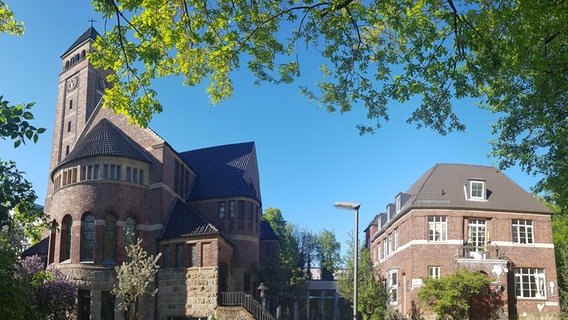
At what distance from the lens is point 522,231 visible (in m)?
38.7

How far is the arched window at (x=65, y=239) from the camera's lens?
111 ft

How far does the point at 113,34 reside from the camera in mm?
9562

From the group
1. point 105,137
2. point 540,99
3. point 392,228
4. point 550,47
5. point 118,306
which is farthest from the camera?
point 392,228

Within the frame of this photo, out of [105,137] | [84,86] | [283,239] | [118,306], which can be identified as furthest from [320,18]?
[283,239]

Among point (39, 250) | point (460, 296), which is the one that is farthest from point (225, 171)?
point (460, 296)

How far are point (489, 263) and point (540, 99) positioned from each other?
2147 centimetres

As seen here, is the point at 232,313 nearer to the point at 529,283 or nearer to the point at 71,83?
the point at 529,283

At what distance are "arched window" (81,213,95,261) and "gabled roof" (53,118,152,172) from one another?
3.72 meters

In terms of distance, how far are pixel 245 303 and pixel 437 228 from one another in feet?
46.6

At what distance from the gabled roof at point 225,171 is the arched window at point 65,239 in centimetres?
913

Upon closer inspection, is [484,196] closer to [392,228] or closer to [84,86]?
[392,228]

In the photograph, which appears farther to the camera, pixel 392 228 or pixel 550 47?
pixel 392 228

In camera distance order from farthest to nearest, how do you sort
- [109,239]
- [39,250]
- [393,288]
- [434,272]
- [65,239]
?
1. [393,288]
2. [39,250]
3. [434,272]
4. [65,239]
5. [109,239]

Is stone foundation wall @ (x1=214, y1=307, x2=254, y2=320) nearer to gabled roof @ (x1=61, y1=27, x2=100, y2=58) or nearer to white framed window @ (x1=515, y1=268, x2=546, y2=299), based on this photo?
white framed window @ (x1=515, y1=268, x2=546, y2=299)
